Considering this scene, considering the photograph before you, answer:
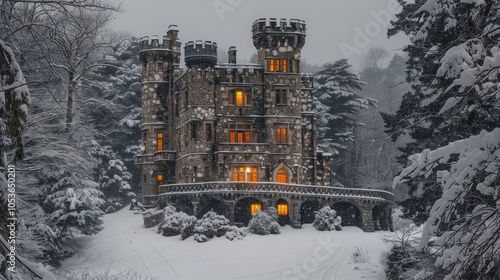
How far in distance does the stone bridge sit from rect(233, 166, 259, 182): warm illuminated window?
2.29 metres

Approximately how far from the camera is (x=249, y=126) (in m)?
47.5

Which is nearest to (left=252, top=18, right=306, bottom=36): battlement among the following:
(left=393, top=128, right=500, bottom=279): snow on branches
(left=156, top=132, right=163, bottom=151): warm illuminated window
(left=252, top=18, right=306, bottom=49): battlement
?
(left=252, top=18, right=306, bottom=49): battlement

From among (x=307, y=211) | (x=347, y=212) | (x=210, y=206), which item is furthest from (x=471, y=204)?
(x=347, y=212)

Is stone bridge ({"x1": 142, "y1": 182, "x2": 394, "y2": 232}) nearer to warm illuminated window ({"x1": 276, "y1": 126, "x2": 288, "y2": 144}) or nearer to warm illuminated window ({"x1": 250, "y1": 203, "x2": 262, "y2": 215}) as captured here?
warm illuminated window ({"x1": 250, "y1": 203, "x2": 262, "y2": 215})

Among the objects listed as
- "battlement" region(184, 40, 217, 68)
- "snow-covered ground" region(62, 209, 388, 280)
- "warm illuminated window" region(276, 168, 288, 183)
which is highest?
"battlement" region(184, 40, 217, 68)

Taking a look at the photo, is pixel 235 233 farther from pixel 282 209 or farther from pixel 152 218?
pixel 152 218

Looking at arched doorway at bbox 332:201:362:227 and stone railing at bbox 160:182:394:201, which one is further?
arched doorway at bbox 332:201:362:227

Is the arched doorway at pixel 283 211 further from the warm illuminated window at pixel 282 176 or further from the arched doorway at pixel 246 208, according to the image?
the warm illuminated window at pixel 282 176

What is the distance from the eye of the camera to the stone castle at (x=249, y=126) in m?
44.7

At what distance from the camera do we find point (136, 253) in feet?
119

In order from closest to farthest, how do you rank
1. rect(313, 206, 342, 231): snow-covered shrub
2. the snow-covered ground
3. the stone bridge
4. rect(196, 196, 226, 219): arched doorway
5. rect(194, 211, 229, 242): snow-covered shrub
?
1. the snow-covered ground
2. rect(194, 211, 229, 242): snow-covered shrub
3. rect(313, 206, 342, 231): snow-covered shrub
4. the stone bridge
5. rect(196, 196, 226, 219): arched doorway

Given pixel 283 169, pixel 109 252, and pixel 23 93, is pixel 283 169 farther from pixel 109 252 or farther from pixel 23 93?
pixel 23 93

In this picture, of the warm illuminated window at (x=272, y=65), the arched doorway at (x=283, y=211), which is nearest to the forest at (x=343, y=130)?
the warm illuminated window at (x=272, y=65)

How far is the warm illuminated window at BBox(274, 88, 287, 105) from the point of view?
155 feet
